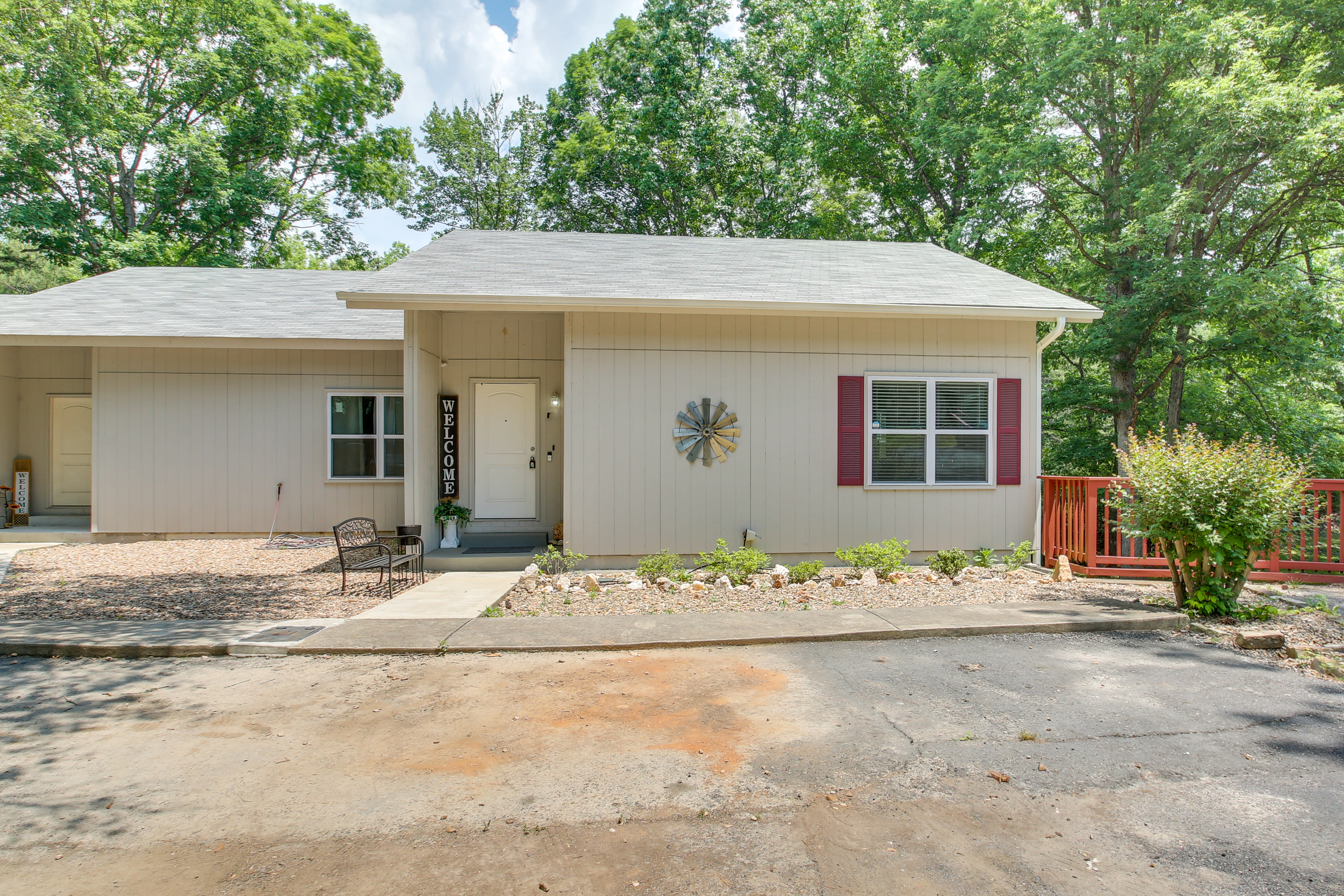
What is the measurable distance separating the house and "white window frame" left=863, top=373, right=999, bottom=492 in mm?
28

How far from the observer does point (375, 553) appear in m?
8.02

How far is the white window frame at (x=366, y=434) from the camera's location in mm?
9703

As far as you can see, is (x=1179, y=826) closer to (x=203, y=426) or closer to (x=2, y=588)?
(x=2, y=588)

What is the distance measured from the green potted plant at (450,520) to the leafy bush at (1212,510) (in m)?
7.25

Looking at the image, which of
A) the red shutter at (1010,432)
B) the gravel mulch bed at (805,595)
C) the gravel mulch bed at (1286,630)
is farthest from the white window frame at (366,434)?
the gravel mulch bed at (1286,630)

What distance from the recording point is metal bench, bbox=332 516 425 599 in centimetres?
675

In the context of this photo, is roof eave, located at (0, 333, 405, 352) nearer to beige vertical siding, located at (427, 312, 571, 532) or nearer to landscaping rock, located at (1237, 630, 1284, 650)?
beige vertical siding, located at (427, 312, 571, 532)

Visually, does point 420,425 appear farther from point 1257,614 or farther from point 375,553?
point 1257,614

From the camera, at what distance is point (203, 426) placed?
→ 959cm

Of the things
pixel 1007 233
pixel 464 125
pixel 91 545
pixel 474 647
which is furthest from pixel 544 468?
pixel 464 125

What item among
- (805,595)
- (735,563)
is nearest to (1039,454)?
(805,595)

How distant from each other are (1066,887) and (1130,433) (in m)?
5.31

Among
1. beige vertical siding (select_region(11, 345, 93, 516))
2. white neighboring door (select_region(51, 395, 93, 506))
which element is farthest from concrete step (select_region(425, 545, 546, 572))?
beige vertical siding (select_region(11, 345, 93, 516))

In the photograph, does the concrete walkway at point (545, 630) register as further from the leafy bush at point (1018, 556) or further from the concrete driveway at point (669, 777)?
the leafy bush at point (1018, 556)
